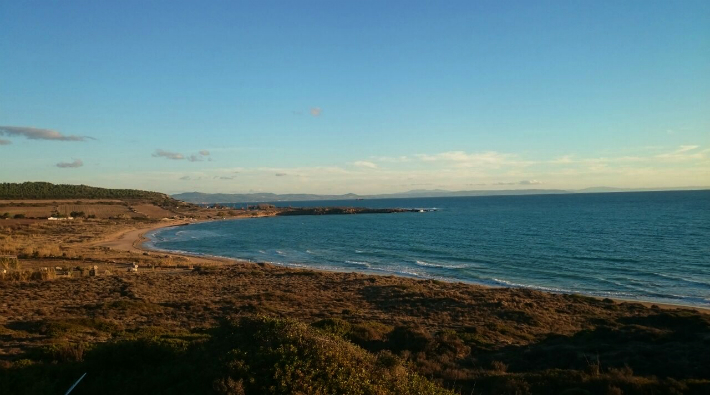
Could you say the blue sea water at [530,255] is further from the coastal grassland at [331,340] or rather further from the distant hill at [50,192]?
the distant hill at [50,192]

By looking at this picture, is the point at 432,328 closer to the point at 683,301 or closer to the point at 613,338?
Answer: the point at 613,338

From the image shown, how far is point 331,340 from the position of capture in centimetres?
857

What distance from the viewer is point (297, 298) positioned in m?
24.1

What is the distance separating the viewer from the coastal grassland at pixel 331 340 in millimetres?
7672

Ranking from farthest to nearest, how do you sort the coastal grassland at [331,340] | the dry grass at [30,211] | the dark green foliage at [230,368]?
the dry grass at [30,211] → the coastal grassland at [331,340] → the dark green foliage at [230,368]

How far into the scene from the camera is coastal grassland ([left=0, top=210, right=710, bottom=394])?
7672 mm

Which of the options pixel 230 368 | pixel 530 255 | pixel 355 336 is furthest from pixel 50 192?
pixel 230 368

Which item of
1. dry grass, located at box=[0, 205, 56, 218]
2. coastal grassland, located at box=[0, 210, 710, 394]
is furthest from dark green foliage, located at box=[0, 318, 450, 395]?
dry grass, located at box=[0, 205, 56, 218]

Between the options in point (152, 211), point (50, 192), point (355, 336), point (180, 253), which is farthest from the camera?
point (50, 192)

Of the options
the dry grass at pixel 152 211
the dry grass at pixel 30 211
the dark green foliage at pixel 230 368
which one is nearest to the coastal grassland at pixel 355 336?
the dark green foliage at pixel 230 368

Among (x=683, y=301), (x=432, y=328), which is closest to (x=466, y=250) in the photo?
(x=683, y=301)

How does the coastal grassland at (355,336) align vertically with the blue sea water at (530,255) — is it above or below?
above

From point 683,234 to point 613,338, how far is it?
182ft

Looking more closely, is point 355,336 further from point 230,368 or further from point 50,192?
point 50,192
